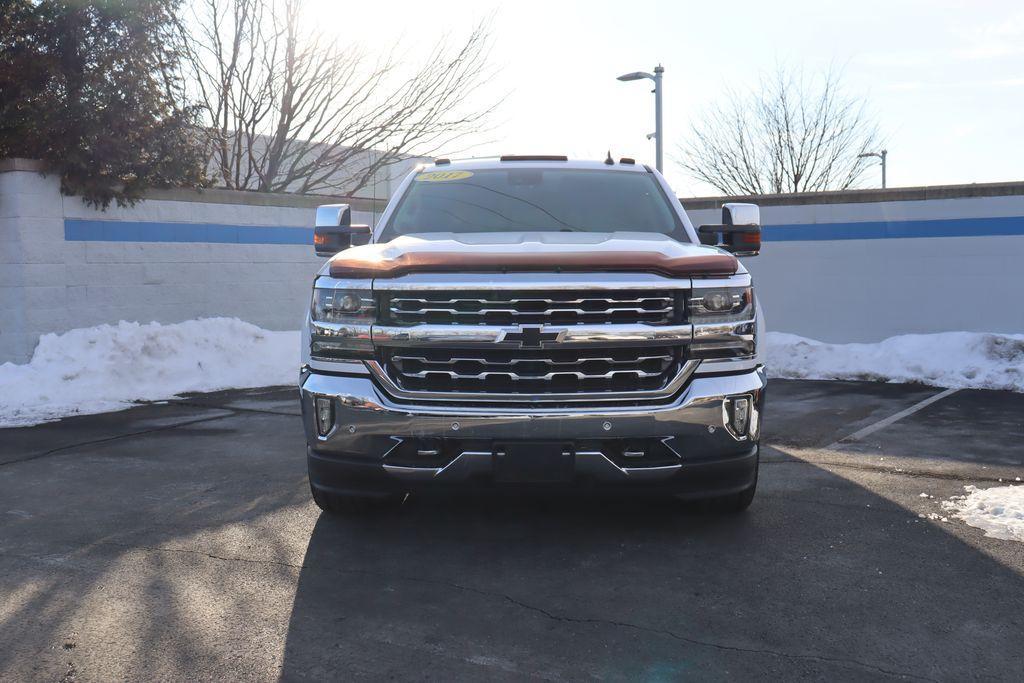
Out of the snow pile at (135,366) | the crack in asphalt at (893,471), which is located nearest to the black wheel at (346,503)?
the crack in asphalt at (893,471)

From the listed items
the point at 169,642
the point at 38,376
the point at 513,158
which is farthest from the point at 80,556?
the point at 38,376

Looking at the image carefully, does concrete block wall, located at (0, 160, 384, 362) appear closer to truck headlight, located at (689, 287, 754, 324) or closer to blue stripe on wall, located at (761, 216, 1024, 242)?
truck headlight, located at (689, 287, 754, 324)

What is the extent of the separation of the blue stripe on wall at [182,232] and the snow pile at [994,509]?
9377mm

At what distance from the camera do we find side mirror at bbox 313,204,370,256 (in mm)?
5453

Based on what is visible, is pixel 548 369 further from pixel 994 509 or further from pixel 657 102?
pixel 657 102

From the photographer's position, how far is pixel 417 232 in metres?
5.45

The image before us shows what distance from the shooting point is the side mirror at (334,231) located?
17.9ft

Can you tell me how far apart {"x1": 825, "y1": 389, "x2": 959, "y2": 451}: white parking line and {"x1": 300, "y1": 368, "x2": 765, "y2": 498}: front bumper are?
294 centimetres

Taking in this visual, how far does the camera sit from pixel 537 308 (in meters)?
4.20

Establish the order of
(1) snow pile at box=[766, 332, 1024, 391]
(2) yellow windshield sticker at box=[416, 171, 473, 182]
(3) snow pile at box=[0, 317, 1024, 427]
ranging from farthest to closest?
(1) snow pile at box=[766, 332, 1024, 391], (3) snow pile at box=[0, 317, 1024, 427], (2) yellow windshield sticker at box=[416, 171, 473, 182]

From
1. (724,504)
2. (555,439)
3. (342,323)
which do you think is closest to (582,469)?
(555,439)

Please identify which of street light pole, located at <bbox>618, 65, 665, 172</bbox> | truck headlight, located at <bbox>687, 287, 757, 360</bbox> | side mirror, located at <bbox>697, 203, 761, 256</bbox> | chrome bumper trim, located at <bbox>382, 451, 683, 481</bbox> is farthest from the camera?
street light pole, located at <bbox>618, 65, 665, 172</bbox>

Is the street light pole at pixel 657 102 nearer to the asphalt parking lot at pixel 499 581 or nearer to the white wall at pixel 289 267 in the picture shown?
the white wall at pixel 289 267

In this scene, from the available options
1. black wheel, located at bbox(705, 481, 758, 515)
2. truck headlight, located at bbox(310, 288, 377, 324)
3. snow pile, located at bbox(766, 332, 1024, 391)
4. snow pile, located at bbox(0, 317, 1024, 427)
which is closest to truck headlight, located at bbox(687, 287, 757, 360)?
black wheel, located at bbox(705, 481, 758, 515)
